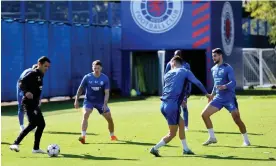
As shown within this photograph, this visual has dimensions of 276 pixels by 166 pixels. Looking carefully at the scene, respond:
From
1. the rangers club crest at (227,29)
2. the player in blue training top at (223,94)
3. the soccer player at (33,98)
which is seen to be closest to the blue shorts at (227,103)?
the player in blue training top at (223,94)

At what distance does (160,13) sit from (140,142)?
773 inches

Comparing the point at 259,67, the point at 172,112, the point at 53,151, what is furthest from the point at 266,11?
the point at 53,151

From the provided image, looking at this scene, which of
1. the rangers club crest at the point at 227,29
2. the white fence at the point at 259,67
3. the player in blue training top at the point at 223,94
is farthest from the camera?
the white fence at the point at 259,67

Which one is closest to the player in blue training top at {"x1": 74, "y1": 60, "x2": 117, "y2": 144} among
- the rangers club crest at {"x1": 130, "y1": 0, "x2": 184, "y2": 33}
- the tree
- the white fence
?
the rangers club crest at {"x1": 130, "y1": 0, "x2": 184, "y2": 33}

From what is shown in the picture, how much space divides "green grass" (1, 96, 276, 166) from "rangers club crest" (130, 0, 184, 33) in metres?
11.4

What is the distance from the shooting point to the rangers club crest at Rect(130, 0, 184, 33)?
107ft

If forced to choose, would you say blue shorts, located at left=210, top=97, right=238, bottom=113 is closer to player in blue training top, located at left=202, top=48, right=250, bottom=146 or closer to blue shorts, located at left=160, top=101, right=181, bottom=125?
player in blue training top, located at left=202, top=48, right=250, bottom=146

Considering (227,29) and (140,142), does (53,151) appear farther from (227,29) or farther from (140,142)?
(227,29)

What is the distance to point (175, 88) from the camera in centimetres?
1137

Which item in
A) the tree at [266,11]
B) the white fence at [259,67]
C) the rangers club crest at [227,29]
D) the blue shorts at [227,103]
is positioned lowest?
the white fence at [259,67]

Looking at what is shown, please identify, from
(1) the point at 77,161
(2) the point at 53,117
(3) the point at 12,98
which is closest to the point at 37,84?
(1) the point at 77,161

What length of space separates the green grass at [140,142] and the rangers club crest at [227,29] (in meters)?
12.5

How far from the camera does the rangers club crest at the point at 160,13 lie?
32.6 m

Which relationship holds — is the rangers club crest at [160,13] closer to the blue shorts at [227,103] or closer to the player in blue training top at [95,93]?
the player in blue training top at [95,93]
